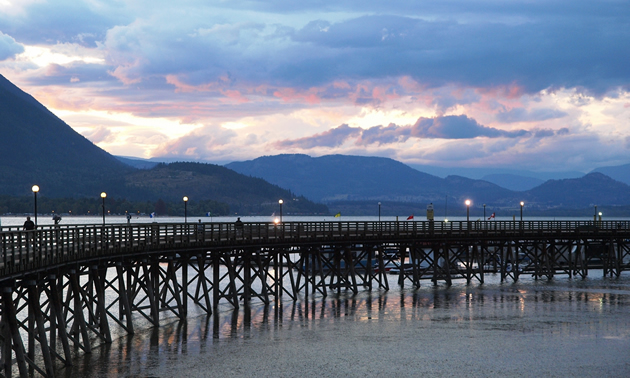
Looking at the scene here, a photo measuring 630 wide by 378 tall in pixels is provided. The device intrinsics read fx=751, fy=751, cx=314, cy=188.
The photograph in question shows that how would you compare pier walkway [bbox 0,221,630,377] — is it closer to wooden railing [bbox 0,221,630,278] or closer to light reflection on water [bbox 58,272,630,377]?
wooden railing [bbox 0,221,630,278]

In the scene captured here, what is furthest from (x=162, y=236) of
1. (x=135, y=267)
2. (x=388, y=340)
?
(x=388, y=340)

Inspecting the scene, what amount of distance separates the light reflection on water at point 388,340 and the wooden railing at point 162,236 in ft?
15.2

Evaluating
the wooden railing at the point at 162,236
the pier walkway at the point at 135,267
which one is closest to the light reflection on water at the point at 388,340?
the pier walkway at the point at 135,267

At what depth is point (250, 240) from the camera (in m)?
52.1

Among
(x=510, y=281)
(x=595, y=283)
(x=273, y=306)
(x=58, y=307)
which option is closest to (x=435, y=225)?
(x=510, y=281)

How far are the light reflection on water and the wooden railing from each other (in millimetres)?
4635

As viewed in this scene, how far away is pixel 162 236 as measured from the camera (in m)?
A: 45.0

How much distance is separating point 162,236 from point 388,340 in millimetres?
14997

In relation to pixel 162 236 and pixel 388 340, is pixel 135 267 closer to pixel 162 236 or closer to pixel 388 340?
pixel 162 236

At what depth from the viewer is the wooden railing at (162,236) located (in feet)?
92.0

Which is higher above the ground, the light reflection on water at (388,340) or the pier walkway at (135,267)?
the pier walkway at (135,267)

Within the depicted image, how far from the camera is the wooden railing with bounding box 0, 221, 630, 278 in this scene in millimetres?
28053

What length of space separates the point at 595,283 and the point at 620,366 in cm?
3793

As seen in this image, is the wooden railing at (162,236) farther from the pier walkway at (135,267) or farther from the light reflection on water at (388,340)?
the light reflection on water at (388,340)
